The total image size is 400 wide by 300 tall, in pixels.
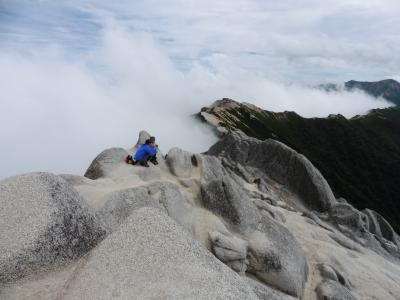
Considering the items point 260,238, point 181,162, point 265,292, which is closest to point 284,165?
point 181,162

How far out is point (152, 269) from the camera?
1430 centimetres

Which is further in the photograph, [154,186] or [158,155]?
[158,155]

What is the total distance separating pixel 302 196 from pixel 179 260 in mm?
45301

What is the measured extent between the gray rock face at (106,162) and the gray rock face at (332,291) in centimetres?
1643

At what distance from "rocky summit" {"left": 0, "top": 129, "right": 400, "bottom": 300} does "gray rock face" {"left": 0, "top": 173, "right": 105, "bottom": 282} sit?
1.5 inches

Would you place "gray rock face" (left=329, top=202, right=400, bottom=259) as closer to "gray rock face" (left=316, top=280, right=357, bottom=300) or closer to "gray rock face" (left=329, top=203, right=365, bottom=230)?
"gray rock face" (left=329, top=203, right=365, bottom=230)

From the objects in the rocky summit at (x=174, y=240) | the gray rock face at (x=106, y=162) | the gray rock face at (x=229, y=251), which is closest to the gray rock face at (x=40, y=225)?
the rocky summit at (x=174, y=240)

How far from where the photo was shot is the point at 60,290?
14.6 metres

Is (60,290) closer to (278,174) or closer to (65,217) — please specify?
(65,217)

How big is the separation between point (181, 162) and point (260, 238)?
885 centimetres

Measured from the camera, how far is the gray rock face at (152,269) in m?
13.4

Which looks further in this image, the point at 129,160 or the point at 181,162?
the point at 181,162

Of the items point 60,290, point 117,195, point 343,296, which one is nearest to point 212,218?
point 117,195

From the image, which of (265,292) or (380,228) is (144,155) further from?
(380,228)
